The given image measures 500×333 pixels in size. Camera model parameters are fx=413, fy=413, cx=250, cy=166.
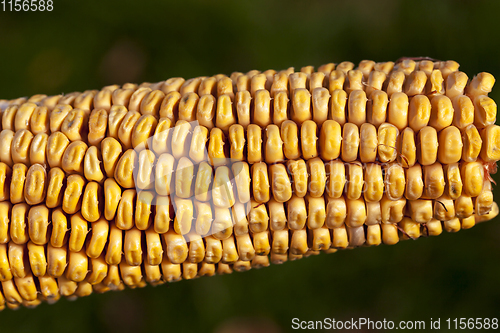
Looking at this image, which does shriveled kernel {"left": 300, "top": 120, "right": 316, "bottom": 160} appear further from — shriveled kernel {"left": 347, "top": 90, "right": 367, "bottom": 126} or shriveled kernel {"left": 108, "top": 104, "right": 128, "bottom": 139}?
shriveled kernel {"left": 108, "top": 104, "right": 128, "bottom": 139}

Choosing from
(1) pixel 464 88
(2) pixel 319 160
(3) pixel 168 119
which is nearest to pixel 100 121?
(3) pixel 168 119

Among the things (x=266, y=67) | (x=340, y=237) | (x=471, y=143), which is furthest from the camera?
(x=266, y=67)

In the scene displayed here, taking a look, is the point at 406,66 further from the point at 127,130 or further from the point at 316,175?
the point at 127,130

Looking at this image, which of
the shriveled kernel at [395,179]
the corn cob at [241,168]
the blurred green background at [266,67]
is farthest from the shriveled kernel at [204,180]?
the blurred green background at [266,67]

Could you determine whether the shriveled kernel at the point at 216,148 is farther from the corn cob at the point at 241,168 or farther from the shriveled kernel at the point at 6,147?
the shriveled kernel at the point at 6,147

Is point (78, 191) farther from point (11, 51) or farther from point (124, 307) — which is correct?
point (11, 51)

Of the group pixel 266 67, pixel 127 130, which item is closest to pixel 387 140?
pixel 127 130

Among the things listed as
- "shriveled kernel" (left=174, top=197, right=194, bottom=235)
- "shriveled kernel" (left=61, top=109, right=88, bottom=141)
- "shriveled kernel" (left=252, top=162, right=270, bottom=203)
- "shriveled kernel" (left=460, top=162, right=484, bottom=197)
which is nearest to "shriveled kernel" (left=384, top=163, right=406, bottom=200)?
"shriveled kernel" (left=460, top=162, right=484, bottom=197)
